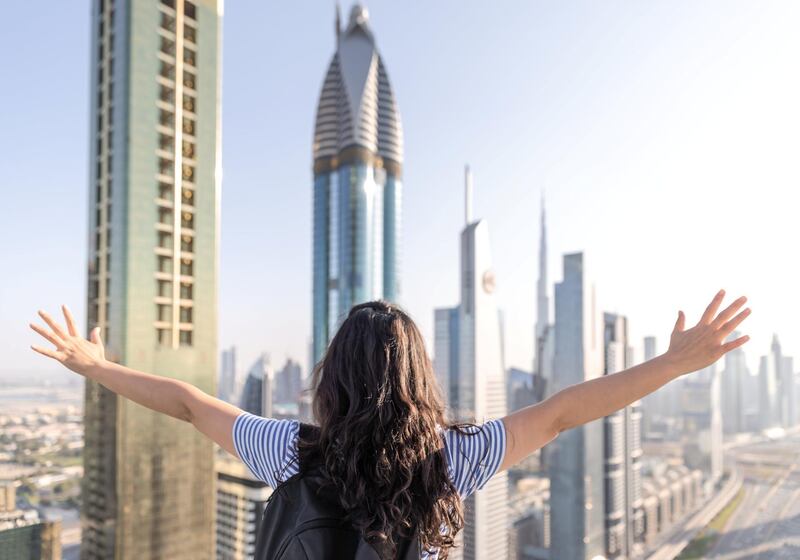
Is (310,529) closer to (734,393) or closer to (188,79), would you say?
(188,79)

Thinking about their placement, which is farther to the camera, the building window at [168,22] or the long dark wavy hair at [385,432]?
the building window at [168,22]

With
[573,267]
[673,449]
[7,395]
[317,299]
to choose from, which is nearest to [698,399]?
[673,449]

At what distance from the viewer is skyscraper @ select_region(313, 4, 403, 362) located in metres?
25.7

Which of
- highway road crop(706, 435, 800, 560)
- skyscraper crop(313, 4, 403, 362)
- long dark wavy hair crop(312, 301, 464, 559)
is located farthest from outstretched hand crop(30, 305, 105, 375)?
skyscraper crop(313, 4, 403, 362)

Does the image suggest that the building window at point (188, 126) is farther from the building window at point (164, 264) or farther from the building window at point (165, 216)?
the building window at point (164, 264)

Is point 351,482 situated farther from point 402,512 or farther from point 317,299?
point 317,299

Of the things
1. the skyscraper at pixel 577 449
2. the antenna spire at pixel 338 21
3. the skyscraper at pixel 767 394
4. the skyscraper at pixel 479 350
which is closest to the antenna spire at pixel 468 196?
the skyscraper at pixel 479 350

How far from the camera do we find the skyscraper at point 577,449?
8438mm

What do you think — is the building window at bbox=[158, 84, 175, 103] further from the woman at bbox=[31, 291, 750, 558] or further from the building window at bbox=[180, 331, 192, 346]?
the woman at bbox=[31, 291, 750, 558]

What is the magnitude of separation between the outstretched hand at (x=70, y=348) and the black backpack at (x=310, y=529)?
0.41m

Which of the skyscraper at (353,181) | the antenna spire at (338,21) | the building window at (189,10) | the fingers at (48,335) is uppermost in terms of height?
the antenna spire at (338,21)

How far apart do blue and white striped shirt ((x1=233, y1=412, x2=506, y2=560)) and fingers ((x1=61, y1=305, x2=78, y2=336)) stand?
1.13 feet

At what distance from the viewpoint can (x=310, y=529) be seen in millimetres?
471

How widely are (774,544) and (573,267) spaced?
7.03m
